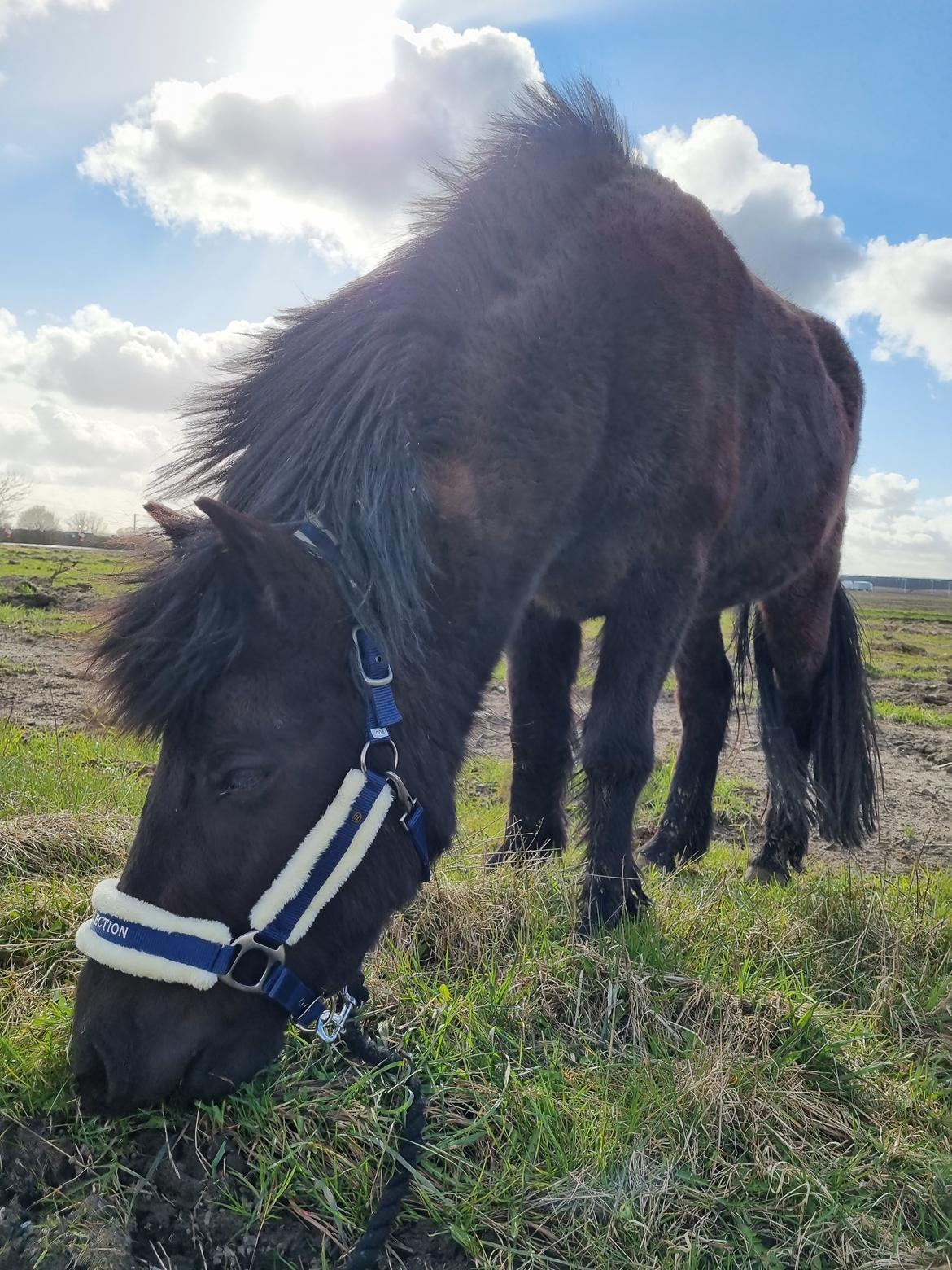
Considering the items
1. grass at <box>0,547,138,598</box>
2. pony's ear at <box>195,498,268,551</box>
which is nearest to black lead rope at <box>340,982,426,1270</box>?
pony's ear at <box>195,498,268,551</box>

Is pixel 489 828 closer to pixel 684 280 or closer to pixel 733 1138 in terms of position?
pixel 733 1138

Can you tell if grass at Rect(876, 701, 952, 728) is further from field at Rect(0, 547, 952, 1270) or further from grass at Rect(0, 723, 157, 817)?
grass at Rect(0, 723, 157, 817)

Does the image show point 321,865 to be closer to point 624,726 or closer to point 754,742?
Result: point 624,726

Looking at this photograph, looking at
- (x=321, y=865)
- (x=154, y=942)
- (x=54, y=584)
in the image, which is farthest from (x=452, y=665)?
(x=54, y=584)

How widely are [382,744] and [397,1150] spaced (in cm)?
88

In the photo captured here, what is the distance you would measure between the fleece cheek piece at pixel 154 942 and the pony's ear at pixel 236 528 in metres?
→ 0.80

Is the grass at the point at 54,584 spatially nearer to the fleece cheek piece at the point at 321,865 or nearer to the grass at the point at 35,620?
the grass at the point at 35,620

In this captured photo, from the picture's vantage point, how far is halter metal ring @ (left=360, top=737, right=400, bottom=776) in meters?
1.88

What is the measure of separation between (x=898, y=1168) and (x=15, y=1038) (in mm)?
2098

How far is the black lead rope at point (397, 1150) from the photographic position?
1.60m

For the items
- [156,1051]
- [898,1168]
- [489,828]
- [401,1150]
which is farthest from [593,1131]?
[489,828]

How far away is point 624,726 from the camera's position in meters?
2.93

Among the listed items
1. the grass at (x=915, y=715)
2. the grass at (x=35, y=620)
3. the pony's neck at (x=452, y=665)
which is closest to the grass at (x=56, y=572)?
the grass at (x=35, y=620)

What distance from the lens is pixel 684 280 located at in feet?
10.2
